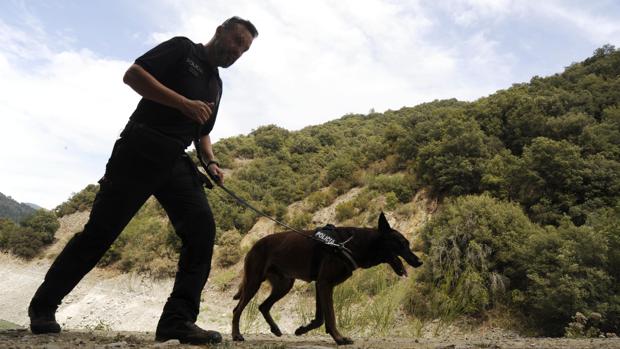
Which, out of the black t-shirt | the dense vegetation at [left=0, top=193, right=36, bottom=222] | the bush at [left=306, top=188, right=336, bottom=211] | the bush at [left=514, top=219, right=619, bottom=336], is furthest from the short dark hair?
the dense vegetation at [left=0, top=193, right=36, bottom=222]

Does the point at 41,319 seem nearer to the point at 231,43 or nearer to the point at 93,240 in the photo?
the point at 93,240

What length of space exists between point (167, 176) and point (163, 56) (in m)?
0.85

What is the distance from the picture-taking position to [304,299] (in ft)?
51.4

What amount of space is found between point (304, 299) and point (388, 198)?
6.10 m

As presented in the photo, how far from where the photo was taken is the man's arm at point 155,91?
302 cm

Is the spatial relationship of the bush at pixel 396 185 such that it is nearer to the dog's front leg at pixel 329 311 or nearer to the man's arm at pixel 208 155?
the dog's front leg at pixel 329 311

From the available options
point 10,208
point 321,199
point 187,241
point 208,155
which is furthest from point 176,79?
point 10,208

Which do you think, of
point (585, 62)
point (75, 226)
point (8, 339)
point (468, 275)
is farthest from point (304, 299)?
point (585, 62)

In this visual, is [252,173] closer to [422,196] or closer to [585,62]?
[422,196]

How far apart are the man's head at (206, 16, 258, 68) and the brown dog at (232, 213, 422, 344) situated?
1938 mm

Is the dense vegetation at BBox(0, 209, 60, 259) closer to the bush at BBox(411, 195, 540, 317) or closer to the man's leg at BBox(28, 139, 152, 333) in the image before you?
the bush at BBox(411, 195, 540, 317)

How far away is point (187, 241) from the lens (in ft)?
11.2

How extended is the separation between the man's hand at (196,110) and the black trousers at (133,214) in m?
0.36

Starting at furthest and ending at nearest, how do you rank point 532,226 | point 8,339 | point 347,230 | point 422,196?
point 422,196 → point 532,226 → point 347,230 → point 8,339
